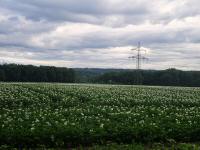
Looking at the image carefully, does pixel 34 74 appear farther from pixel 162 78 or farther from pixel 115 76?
pixel 162 78

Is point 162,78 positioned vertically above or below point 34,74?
below

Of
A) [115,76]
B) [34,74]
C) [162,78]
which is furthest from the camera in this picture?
[115,76]

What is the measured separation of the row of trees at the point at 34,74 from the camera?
9831cm

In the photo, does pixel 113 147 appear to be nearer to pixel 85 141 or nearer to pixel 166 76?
pixel 85 141

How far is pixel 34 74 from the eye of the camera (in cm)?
10181

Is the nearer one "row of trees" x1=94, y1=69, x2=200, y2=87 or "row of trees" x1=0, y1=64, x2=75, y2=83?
"row of trees" x1=94, y1=69, x2=200, y2=87

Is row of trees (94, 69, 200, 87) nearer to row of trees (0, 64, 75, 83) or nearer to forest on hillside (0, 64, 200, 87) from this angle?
forest on hillside (0, 64, 200, 87)

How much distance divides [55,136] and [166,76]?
274 ft

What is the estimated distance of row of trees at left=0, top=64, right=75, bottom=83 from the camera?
3871 inches

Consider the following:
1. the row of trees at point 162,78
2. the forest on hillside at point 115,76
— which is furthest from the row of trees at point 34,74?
the row of trees at point 162,78

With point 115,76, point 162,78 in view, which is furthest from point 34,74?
point 162,78

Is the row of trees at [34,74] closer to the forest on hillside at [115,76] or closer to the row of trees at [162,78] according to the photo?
Result: the forest on hillside at [115,76]

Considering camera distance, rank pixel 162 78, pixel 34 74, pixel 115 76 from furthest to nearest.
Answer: pixel 115 76 → pixel 34 74 → pixel 162 78

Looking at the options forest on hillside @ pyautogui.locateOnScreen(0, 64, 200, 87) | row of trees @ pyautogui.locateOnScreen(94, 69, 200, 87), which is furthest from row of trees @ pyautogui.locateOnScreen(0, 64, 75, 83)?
row of trees @ pyautogui.locateOnScreen(94, 69, 200, 87)
